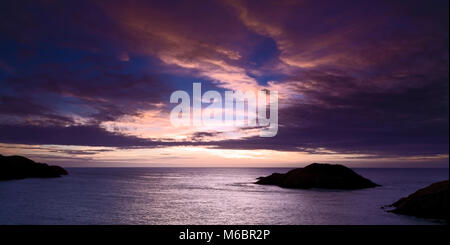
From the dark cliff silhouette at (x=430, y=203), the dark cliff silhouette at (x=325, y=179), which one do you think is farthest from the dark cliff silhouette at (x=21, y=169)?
the dark cliff silhouette at (x=430, y=203)

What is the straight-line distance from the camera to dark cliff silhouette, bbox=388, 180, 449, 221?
33031mm

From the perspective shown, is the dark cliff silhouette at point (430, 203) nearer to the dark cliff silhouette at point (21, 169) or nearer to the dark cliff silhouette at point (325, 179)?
the dark cliff silhouette at point (325, 179)

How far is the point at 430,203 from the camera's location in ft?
112

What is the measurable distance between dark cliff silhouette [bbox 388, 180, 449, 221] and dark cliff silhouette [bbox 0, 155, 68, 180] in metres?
150

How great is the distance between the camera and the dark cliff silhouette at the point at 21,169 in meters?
130

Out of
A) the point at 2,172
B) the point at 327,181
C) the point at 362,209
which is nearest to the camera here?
the point at 362,209

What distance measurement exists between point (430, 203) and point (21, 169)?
509 feet

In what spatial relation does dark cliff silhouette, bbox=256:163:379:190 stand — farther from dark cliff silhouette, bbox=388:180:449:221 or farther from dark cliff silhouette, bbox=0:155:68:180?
dark cliff silhouette, bbox=0:155:68:180

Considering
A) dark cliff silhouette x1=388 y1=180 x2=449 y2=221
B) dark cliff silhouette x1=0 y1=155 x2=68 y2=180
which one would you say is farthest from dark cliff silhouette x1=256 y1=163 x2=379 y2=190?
dark cliff silhouette x1=0 y1=155 x2=68 y2=180

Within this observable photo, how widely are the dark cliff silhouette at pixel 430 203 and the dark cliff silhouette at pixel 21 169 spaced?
150165 millimetres
